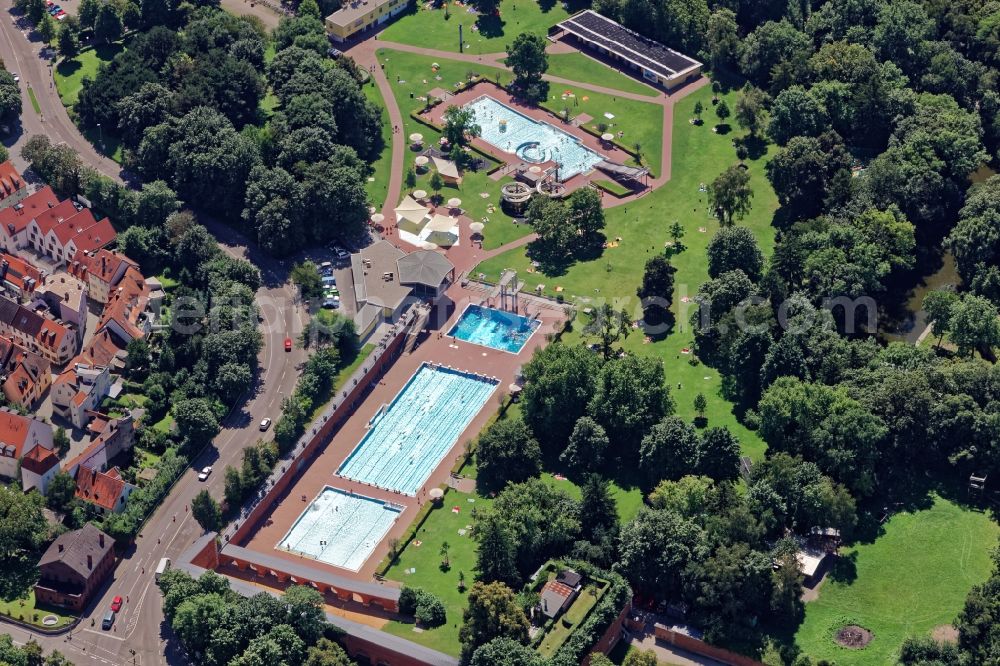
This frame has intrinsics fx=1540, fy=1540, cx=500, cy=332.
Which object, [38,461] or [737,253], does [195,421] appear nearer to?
[38,461]

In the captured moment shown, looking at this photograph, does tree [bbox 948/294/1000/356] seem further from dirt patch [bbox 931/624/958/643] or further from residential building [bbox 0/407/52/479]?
residential building [bbox 0/407/52/479]

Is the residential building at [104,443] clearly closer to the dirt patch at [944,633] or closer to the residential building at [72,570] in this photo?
the residential building at [72,570]

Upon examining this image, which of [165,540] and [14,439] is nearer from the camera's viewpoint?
[165,540]

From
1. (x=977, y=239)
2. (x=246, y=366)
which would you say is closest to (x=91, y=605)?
(x=246, y=366)

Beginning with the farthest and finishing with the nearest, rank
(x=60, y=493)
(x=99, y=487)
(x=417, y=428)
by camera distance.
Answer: (x=417, y=428), (x=99, y=487), (x=60, y=493)

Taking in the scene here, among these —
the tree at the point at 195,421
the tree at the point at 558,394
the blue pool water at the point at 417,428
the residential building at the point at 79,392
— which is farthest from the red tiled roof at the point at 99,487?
the tree at the point at 558,394

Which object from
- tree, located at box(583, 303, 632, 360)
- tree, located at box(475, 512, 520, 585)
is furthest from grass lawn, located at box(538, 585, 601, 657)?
tree, located at box(583, 303, 632, 360)

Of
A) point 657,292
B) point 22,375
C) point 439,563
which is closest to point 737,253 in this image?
point 657,292
